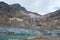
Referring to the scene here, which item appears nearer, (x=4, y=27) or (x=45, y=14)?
(x=4, y=27)

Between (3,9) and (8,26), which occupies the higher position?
(3,9)

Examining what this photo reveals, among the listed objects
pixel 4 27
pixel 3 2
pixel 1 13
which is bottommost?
pixel 4 27

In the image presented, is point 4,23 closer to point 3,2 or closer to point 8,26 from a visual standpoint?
point 8,26

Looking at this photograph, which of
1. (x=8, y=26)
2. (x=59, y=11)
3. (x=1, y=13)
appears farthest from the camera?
(x=59, y=11)

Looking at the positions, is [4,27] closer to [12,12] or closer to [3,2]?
[12,12]

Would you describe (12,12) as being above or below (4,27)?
above

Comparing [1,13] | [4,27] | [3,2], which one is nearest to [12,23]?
[4,27]

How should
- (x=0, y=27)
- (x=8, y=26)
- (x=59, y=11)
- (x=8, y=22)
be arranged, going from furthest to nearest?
(x=59, y=11) < (x=8, y=22) < (x=8, y=26) < (x=0, y=27)

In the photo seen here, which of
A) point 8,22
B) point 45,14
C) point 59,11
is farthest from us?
point 45,14

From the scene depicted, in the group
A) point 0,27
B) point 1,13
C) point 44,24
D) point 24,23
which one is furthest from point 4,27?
point 1,13
